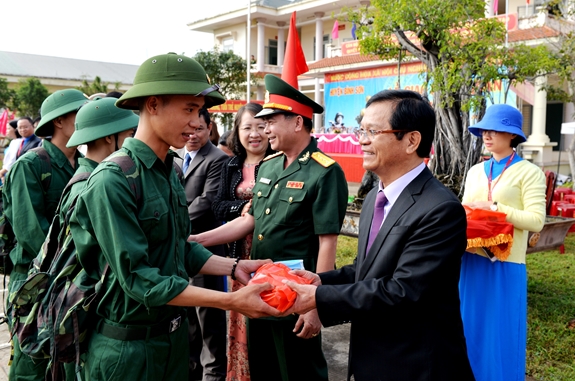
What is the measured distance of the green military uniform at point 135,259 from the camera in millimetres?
1716

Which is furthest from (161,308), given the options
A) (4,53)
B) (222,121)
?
(4,53)

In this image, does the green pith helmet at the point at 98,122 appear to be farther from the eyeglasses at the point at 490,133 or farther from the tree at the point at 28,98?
the tree at the point at 28,98

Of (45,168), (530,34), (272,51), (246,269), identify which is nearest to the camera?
(246,269)

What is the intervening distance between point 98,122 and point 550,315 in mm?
4446

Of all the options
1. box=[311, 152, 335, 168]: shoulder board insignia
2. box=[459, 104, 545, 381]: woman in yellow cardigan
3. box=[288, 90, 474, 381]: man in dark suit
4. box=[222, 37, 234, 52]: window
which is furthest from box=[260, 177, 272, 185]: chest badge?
box=[222, 37, 234, 52]: window

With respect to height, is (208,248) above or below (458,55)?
below

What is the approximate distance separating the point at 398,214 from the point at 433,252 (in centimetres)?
20

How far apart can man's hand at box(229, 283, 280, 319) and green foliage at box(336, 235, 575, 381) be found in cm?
268

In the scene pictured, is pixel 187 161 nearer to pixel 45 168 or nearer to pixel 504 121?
pixel 45 168

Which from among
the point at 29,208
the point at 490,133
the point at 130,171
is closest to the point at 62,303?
the point at 130,171

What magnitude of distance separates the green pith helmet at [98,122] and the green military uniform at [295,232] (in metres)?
0.95


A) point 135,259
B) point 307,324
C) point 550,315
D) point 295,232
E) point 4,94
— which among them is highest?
point 4,94

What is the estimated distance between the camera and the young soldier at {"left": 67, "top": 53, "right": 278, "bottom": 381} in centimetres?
172

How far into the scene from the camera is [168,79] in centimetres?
184
